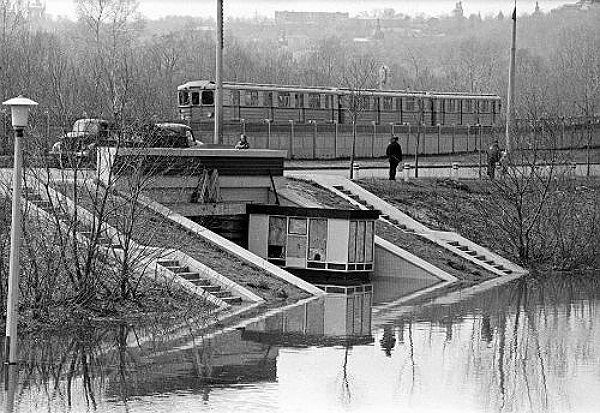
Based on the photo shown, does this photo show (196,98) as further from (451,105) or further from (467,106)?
(467,106)

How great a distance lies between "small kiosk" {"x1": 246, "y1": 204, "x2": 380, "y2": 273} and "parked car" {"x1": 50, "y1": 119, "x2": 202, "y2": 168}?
3537mm

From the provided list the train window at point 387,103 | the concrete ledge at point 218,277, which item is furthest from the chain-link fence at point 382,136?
the concrete ledge at point 218,277

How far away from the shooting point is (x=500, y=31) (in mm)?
181125

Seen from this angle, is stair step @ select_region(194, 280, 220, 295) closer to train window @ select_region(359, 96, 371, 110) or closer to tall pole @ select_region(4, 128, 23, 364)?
tall pole @ select_region(4, 128, 23, 364)

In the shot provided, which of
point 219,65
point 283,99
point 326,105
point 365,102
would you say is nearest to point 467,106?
point 365,102

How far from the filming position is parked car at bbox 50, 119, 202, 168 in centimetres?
2922

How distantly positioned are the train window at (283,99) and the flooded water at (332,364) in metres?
28.2

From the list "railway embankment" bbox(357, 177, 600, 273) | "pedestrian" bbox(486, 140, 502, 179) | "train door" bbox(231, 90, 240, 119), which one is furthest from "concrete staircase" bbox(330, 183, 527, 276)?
"train door" bbox(231, 90, 240, 119)

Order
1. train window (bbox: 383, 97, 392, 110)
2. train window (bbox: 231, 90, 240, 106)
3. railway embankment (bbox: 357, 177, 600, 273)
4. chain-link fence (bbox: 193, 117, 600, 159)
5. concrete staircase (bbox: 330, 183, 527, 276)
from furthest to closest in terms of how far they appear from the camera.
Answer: train window (bbox: 383, 97, 392, 110) < train window (bbox: 231, 90, 240, 106) < chain-link fence (bbox: 193, 117, 600, 159) < railway embankment (bbox: 357, 177, 600, 273) < concrete staircase (bbox: 330, 183, 527, 276)

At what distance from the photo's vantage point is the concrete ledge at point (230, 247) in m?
33.6

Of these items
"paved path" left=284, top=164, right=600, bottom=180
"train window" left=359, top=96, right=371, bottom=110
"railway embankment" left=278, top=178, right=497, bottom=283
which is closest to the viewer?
"railway embankment" left=278, top=178, right=497, bottom=283

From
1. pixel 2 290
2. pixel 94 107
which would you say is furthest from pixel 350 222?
pixel 2 290

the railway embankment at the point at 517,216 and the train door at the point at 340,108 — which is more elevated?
the train door at the point at 340,108

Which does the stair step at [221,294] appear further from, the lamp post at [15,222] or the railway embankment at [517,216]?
the railway embankment at [517,216]
